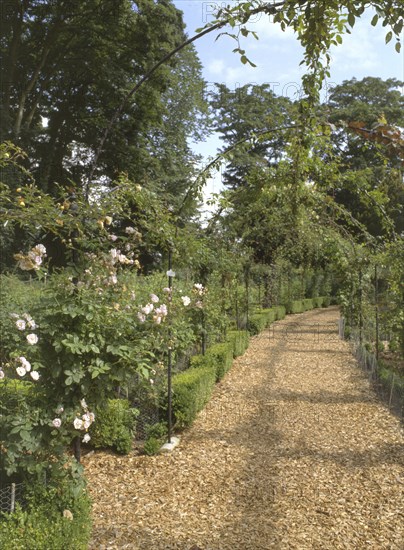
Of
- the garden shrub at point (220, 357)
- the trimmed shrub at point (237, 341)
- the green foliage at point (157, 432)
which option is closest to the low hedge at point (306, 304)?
the trimmed shrub at point (237, 341)

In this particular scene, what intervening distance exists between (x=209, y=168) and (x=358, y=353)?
558 centimetres

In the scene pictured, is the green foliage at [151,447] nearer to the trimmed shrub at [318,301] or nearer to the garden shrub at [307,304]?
the garden shrub at [307,304]

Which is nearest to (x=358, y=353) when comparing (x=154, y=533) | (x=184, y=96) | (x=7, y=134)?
(x=154, y=533)

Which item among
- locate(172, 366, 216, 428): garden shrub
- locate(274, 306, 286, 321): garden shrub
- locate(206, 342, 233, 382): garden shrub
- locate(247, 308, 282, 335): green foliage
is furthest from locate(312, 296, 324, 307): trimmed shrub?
locate(172, 366, 216, 428): garden shrub

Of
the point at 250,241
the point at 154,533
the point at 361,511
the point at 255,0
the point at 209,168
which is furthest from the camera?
the point at 250,241

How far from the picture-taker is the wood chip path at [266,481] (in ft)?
11.6

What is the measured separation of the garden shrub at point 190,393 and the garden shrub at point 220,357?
0.91 metres

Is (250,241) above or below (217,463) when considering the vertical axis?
above

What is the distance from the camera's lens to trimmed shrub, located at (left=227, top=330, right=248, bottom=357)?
10.2 m

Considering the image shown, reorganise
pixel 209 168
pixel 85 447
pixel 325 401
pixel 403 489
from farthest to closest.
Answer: pixel 325 401, pixel 209 168, pixel 85 447, pixel 403 489

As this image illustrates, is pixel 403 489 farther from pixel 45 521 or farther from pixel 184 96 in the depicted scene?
pixel 184 96

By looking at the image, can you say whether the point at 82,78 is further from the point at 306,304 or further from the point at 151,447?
the point at 151,447

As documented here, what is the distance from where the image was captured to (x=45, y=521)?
9.36 ft

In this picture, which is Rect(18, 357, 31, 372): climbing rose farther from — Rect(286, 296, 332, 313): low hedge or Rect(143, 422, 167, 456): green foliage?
Rect(286, 296, 332, 313): low hedge
